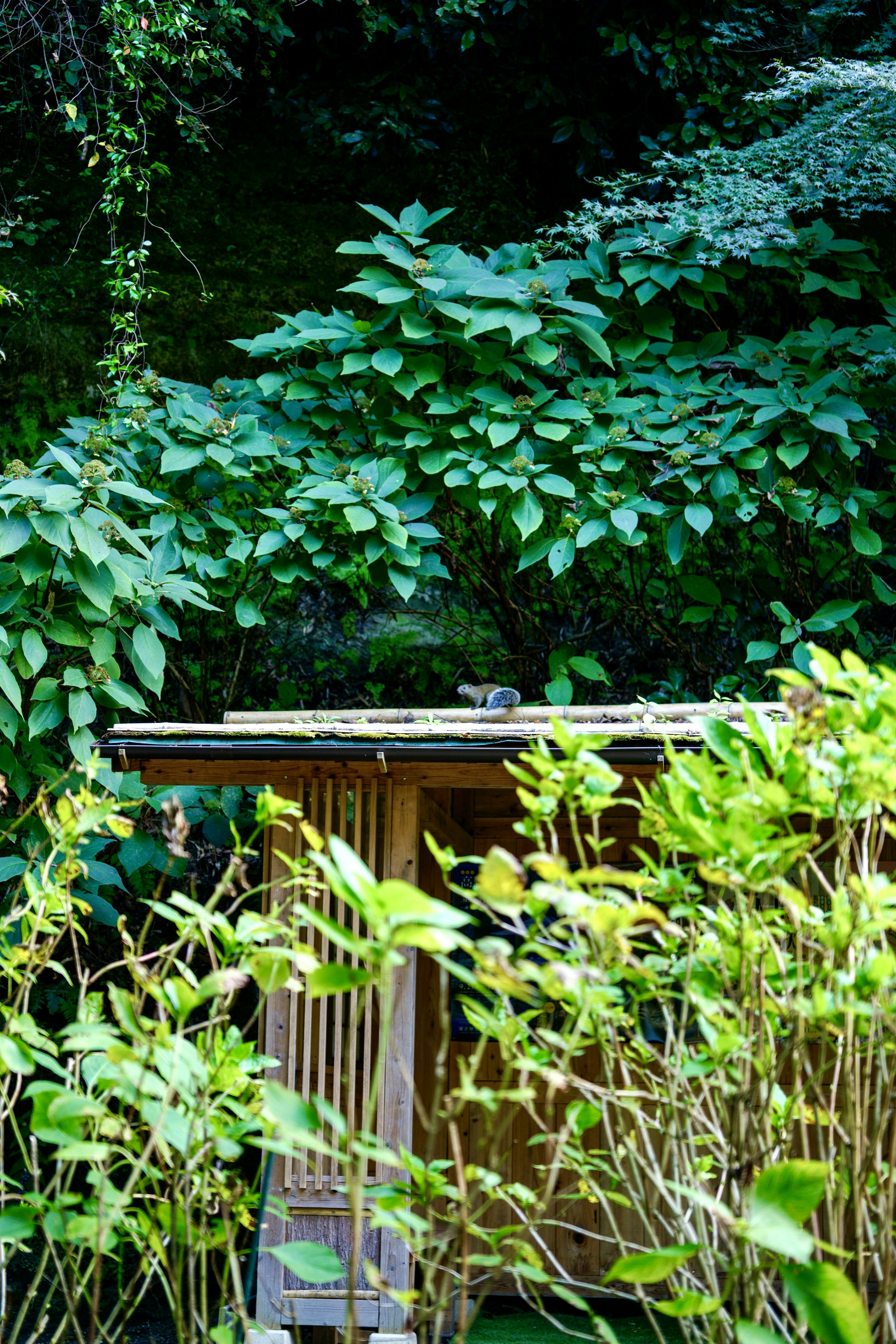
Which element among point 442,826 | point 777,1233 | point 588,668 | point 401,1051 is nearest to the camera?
point 777,1233

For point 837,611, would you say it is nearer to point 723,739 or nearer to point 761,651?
point 761,651

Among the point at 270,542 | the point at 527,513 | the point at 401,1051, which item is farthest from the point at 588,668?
the point at 401,1051

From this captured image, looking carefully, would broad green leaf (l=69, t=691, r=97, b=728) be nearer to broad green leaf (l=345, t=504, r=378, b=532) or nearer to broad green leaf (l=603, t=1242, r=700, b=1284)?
broad green leaf (l=345, t=504, r=378, b=532)

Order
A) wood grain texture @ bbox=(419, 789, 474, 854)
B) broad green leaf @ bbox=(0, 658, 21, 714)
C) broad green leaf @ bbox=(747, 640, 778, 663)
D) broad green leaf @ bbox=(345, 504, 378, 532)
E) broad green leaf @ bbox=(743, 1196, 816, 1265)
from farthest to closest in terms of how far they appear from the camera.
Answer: broad green leaf @ bbox=(747, 640, 778, 663) < broad green leaf @ bbox=(345, 504, 378, 532) < broad green leaf @ bbox=(0, 658, 21, 714) < wood grain texture @ bbox=(419, 789, 474, 854) < broad green leaf @ bbox=(743, 1196, 816, 1265)

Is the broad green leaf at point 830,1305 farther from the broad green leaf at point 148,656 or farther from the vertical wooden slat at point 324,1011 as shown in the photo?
the broad green leaf at point 148,656

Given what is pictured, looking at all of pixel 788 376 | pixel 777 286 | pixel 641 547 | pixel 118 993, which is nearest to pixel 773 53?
pixel 777 286

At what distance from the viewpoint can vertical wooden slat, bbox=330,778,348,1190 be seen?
409 cm

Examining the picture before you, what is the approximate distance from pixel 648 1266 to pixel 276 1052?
302 centimetres

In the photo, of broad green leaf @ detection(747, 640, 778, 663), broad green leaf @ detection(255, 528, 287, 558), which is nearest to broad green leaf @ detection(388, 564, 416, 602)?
broad green leaf @ detection(255, 528, 287, 558)

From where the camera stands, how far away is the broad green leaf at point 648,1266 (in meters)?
1.46

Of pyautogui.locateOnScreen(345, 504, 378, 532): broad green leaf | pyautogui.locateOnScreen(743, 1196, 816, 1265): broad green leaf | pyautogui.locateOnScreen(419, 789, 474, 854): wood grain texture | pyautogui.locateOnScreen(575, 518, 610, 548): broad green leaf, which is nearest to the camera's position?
pyautogui.locateOnScreen(743, 1196, 816, 1265): broad green leaf

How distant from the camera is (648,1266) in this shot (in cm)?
146

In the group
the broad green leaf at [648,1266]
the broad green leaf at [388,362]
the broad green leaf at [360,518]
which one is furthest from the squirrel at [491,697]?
the broad green leaf at [648,1266]

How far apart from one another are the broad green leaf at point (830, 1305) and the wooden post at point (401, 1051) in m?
2.49
